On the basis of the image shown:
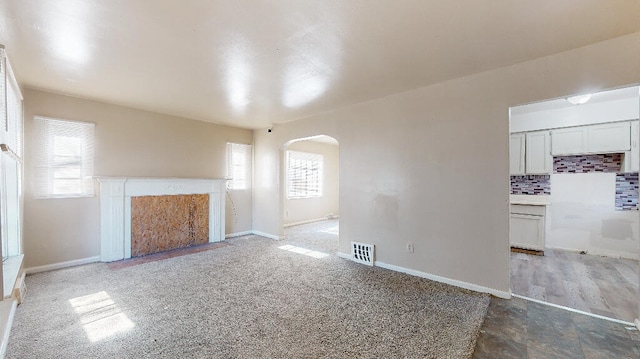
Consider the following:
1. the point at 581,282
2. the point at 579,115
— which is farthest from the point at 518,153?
the point at 581,282

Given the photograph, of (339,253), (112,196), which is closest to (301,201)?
(339,253)

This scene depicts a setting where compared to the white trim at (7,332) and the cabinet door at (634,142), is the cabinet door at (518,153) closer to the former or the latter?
the cabinet door at (634,142)

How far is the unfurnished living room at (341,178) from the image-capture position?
203cm

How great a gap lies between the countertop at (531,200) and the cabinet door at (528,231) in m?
0.24

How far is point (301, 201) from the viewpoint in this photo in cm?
778

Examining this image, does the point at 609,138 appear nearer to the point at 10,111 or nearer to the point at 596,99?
the point at 596,99

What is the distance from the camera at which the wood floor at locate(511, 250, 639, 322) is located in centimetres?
267

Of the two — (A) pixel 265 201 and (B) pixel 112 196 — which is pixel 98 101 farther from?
(A) pixel 265 201

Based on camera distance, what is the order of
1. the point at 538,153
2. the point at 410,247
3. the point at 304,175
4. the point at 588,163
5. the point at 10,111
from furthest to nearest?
the point at 304,175, the point at 538,153, the point at 588,163, the point at 410,247, the point at 10,111

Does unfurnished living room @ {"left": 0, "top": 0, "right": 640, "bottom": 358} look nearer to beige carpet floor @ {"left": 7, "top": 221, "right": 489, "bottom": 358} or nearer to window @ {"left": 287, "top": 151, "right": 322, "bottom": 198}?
beige carpet floor @ {"left": 7, "top": 221, "right": 489, "bottom": 358}

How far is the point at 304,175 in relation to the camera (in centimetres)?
788

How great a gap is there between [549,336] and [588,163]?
13.1 ft

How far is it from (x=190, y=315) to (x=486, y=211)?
3246 mm

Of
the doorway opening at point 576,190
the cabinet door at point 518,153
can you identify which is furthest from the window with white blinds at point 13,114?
the cabinet door at point 518,153
